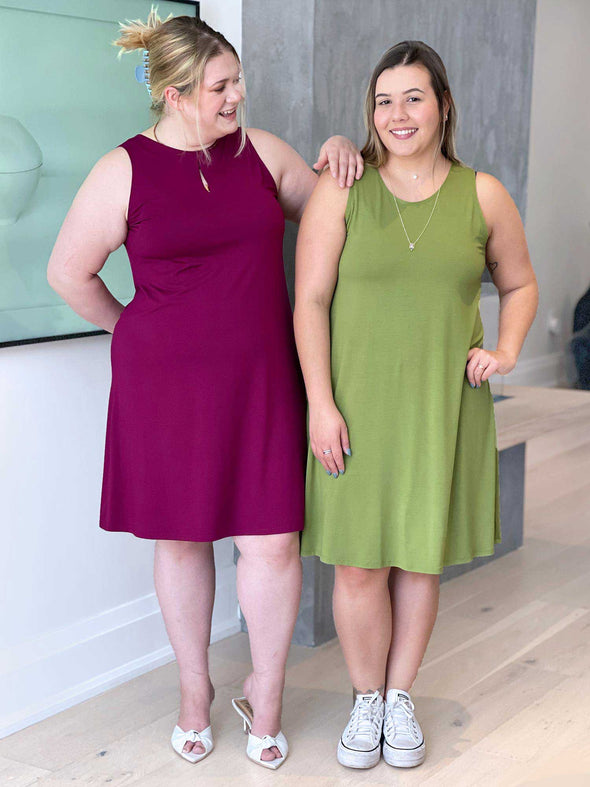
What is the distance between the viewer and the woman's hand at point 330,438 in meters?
1.94

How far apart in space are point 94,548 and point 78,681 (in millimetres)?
328

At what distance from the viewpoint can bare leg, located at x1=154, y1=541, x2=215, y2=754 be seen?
82.7 inches

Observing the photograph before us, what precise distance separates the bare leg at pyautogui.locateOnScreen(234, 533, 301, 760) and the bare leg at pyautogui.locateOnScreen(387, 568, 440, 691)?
22 cm

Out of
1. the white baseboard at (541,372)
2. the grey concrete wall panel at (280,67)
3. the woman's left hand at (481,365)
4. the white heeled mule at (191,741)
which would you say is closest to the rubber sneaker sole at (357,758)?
the white heeled mule at (191,741)

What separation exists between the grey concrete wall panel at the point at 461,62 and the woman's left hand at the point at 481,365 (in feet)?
2.69

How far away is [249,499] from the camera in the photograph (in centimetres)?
200

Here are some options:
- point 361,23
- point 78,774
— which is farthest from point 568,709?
point 361,23

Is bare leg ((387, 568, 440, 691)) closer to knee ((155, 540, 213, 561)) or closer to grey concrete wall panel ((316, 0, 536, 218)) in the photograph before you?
knee ((155, 540, 213, 561))

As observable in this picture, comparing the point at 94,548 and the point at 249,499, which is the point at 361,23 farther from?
the point at 94,548

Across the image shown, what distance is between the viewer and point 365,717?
2.12 meters

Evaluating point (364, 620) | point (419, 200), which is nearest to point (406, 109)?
point (419, 200)

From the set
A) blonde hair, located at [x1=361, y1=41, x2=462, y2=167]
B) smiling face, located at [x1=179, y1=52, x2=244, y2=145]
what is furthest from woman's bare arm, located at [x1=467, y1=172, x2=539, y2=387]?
smiling face, located at [x1=179, y1=52, x2=244, y2=145]

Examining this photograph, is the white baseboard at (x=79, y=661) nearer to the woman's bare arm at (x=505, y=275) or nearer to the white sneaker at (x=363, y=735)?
the white sneaker at (x=363, y=735)

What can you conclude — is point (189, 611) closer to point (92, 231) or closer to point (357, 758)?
point (357, 758)
